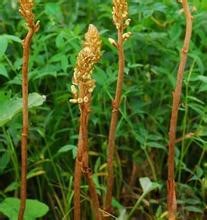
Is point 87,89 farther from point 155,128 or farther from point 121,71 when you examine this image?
point 155,128

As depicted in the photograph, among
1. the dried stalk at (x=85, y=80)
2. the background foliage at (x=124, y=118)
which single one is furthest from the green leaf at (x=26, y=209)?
the dried stalk at (x=85, y=80)

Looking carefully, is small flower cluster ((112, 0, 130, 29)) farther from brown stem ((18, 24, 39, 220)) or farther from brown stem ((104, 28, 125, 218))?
brown stem ((18, 24, 39, 220))

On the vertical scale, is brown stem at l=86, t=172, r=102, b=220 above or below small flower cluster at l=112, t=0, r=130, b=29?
below

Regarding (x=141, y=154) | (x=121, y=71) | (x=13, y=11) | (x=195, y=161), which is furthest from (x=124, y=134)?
(x=13, y=11)

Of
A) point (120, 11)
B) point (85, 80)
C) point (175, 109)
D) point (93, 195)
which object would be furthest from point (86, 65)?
point (93, 195)

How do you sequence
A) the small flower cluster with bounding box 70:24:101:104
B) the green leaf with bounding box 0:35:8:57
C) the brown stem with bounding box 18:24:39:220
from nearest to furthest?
the small flower cluster with bounding box 70:24:101:104 < the brown stem with bounding box 18:24:39:220 < the green leaf with bounding box 0:35:8:57

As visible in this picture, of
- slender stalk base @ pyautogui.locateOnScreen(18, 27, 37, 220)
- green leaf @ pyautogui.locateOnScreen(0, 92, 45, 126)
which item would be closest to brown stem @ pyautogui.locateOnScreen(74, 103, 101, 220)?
slender stalk base @ pyautogui.locateOnScreen(18, 27, 37, 220)
